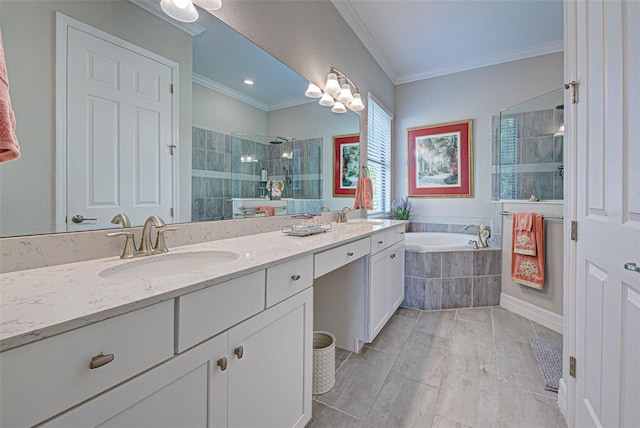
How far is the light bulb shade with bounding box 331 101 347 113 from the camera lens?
2.38 metres

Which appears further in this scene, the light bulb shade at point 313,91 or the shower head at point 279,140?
the light bulb shade at point 313,91

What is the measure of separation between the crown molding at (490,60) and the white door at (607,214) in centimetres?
248

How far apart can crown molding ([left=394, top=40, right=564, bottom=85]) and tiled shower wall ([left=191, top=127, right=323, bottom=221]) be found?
2629 mm

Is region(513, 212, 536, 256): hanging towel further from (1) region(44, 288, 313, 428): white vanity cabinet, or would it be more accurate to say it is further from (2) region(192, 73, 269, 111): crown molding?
(2) region(192, 73, 269, 111): crown molding

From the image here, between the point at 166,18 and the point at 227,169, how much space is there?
67 centimetres

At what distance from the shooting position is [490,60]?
3.38 m

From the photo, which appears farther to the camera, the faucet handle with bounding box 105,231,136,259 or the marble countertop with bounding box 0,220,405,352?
the faucet handle with bounding box 105,231,136,259

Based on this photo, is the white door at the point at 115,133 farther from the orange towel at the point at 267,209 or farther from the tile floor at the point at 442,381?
the tile floor at the point at 442,381

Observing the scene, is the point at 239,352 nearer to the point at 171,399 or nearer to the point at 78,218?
the point at 171,399

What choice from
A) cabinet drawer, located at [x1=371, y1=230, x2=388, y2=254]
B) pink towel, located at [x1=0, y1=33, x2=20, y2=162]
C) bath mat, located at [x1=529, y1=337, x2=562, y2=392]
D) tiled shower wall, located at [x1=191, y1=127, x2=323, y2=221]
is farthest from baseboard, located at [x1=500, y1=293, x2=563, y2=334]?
pink towel, located at [x1=0, y1=33, x2=20, y2=162]

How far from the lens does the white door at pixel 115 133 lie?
93 centimetres

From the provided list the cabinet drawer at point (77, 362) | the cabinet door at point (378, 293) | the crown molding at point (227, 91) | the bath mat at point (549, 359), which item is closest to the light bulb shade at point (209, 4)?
the crown molding at point (227, 91)

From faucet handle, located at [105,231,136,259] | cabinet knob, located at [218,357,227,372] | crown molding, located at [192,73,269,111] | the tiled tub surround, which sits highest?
crown molding, located at [192,73,269,111]

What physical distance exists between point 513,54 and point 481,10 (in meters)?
1.05
